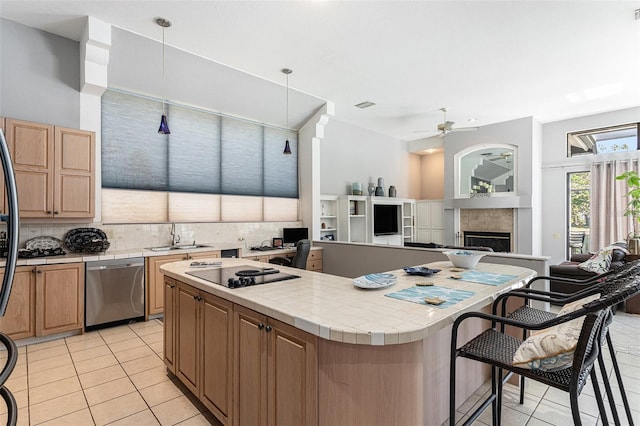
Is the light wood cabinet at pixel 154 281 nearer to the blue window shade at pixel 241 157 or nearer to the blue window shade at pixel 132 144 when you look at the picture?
the blue window shade at pixel 132 144

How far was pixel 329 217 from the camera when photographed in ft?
22.2

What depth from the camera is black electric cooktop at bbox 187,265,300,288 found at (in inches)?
79.7

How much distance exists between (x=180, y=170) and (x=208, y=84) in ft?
4.36

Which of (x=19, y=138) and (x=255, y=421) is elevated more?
(x=19, y=138)

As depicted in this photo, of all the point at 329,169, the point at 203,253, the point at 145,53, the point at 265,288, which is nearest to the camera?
the point at 265,288

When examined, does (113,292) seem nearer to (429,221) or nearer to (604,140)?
(429,221)

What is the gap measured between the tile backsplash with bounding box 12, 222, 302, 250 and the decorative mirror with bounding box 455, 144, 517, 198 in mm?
4240

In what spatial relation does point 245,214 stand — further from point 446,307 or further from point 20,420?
point 446,307

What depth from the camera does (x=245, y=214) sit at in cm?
575

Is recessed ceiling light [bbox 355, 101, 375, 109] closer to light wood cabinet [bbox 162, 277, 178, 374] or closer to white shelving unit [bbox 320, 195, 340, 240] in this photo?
white shelving unit [bbox 320, 195, 340, 240]

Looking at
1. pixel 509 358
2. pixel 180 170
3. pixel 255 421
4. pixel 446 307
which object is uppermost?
pixel 180 170

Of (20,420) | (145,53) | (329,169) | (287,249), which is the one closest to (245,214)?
(287,249)

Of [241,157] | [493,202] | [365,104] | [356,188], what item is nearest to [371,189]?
[356,188]

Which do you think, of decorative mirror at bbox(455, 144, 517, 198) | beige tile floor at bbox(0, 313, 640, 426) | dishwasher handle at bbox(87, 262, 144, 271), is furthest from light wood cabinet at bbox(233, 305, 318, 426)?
decorative mirror at bbox(455, 144, 517, 198)
